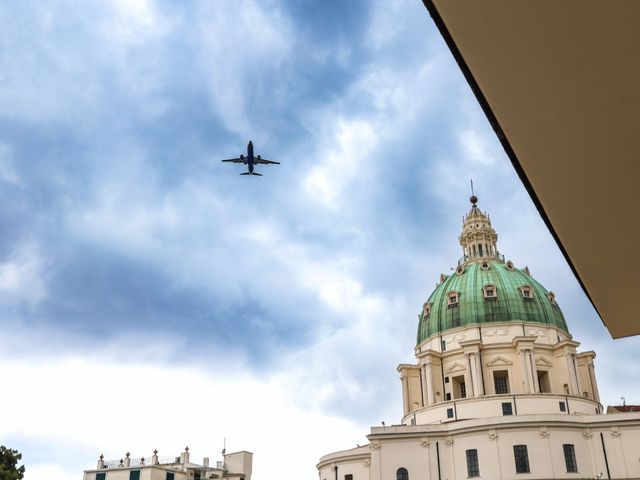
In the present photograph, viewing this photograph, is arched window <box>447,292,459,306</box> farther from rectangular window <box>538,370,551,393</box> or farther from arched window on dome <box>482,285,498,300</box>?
rectangular window <box>538,370,551,393</box>

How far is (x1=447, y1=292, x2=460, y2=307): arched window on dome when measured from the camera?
72438 millimetres

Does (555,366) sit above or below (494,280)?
below

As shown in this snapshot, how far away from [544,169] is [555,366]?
6508 cm

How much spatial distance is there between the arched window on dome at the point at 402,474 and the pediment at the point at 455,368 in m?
13.0

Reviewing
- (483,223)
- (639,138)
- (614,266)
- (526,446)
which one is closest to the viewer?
(639,138)

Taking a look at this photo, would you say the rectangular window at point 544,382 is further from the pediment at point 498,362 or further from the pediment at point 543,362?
the pediment at point 498,362

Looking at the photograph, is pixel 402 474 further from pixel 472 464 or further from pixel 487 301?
pixel 487 301

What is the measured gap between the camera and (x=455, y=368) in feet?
221

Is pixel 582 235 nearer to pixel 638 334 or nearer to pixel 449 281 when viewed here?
pixel 638 334

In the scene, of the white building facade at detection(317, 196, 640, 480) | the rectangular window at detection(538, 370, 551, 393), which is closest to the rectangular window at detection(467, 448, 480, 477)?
the white building facade at detection(317, 196, 640, 480)

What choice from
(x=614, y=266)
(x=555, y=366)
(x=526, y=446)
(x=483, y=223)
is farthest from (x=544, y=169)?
(x=483, y=223)

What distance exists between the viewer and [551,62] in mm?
4848

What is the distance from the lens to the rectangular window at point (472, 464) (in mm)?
55531

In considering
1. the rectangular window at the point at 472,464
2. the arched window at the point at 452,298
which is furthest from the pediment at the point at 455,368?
the rectangular window at the point at 472,464
